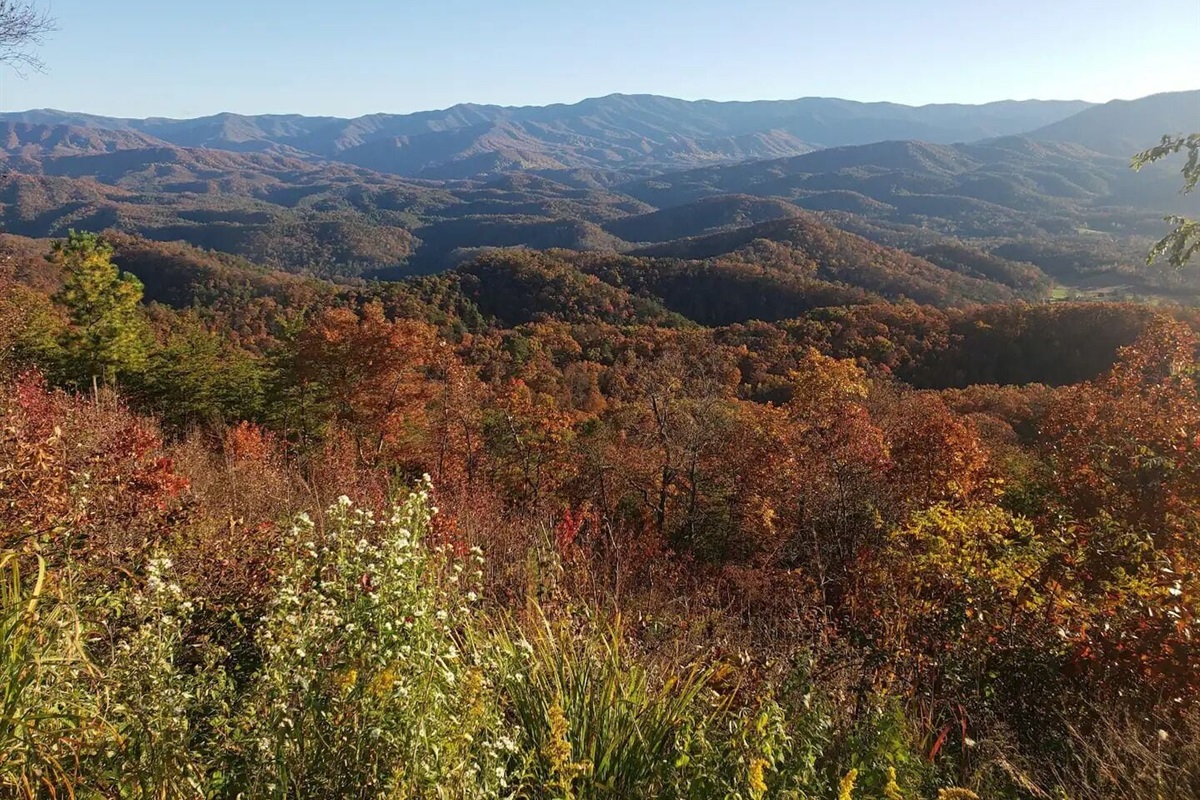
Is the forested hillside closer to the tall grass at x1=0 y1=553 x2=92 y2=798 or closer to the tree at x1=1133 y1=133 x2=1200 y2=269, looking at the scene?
the tall grass at x1=0 y1=553 x2=92 y2=798

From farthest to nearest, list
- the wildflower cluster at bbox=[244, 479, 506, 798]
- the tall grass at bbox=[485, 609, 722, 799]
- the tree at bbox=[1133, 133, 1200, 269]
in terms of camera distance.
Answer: the tree at bbox=[1133, 133, 1200, 269], the tall grass at bbox=[485, 609, 722, 799], the wildflower cluster at bbox=[244, 479, 506, 798]

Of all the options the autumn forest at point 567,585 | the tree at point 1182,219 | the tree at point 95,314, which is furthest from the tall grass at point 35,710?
the tree at point 95,314

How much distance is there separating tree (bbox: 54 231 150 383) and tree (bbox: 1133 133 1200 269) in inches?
1113

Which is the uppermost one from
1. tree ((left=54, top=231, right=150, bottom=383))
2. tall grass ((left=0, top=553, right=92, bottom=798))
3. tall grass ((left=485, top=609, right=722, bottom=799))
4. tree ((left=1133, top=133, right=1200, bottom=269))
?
tree ((left=1133, top=133, right=1200, bottom=269))

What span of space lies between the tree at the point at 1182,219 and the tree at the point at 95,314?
28.3 meters

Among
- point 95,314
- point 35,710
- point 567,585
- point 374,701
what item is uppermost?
point 374,701

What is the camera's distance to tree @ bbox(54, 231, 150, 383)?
23984 mm

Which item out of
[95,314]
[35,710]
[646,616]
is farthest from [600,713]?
[95,314]

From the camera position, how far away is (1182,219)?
20.4 feet

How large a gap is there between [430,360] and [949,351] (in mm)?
49022

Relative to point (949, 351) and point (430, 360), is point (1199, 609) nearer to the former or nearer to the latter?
point (430, 360)

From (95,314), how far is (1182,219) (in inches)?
1223

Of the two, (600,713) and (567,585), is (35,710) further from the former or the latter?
(567,585)

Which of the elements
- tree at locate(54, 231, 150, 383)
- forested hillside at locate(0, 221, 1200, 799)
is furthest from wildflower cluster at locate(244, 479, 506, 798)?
tree at locate(54, 231, 150, 383)
